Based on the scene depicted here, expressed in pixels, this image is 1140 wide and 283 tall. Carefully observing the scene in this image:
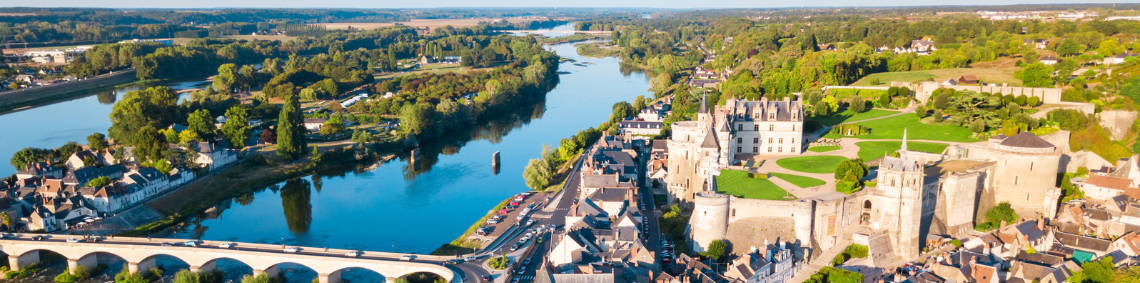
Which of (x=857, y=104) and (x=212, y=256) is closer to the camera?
(x=212, y=256)

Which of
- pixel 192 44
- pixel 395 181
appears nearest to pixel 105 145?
pixel 395 181

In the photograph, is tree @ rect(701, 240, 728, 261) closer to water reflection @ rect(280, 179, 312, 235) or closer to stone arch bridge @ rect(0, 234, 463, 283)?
stone arch bridge @ rect(0, 234, 463, 283)

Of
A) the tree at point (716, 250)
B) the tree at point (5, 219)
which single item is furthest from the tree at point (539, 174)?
the tree at point (5, 219)

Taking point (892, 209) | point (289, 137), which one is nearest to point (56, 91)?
point (289, 137)

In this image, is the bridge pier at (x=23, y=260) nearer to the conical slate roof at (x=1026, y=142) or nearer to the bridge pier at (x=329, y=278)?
the bridge pier at (x=329, y=278)

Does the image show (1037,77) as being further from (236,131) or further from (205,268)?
(236,131)

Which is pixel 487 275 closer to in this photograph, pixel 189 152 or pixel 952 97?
pixel 189 152
